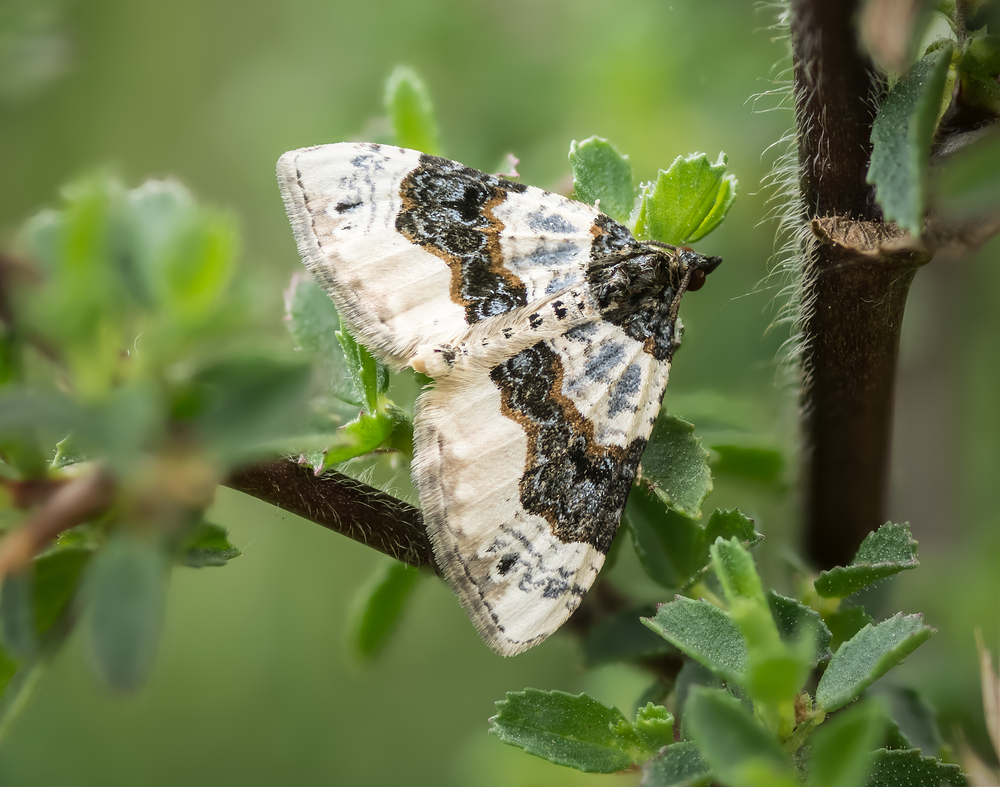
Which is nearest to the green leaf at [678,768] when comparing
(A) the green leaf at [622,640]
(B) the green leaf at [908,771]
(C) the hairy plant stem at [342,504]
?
(B) the green leaf at [908,771]

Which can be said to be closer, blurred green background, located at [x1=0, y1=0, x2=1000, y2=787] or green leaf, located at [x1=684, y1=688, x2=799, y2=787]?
green leaf, located at [x1=684, y1=688, x2=799, y2=787]

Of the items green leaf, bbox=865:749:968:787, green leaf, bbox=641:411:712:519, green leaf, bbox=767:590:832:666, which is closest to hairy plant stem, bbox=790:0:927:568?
green leaf, bbox=641:411:712:519

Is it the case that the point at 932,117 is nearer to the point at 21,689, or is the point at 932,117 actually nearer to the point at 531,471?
the point at 531,471

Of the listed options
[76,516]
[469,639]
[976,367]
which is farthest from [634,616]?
[469,639]


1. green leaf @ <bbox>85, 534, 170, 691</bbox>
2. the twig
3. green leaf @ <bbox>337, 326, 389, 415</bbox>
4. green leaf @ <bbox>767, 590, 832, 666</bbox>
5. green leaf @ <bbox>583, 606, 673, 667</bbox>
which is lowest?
green leaf @ <bbox>583, 606, 673, 667</bbox>

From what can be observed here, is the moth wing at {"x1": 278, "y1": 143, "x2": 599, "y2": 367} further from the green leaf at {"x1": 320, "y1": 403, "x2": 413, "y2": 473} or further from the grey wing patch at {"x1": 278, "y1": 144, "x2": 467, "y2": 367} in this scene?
the green leaf at {"x1": 320, "y1": 403, "x2": 413, "y2": 473}

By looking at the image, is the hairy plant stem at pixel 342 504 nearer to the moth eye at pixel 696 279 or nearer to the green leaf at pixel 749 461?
the green leaf at pixel 749 461
